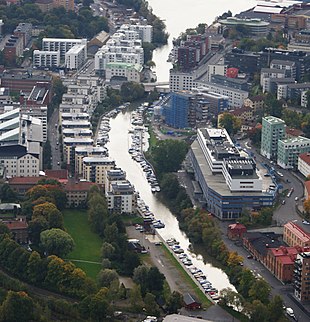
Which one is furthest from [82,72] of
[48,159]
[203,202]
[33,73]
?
[203,202]

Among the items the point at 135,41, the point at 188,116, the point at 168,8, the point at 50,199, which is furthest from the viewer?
the point at 168,8

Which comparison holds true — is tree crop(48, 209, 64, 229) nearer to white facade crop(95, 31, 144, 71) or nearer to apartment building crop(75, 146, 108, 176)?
apartment building crop(75, 146, 108, 176)

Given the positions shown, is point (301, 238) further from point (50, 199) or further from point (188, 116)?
point (188, 116)

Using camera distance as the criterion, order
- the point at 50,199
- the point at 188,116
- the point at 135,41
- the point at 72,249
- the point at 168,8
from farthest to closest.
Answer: the point at 168,8, the point at 135,41, the point at 188,116, the point at 50,199, the point at 72,249

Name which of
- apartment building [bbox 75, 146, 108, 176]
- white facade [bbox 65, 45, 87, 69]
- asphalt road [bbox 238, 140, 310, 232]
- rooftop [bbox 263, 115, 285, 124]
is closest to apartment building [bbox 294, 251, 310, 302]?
asphalt road [bbox 238, 140, 310, 232]

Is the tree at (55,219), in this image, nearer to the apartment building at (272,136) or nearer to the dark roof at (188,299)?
the dark roof at (188,299)

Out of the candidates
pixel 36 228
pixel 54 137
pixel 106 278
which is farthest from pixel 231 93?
pixel 106 278

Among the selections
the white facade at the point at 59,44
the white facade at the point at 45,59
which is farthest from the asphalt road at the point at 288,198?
the white facade at the point at 59,44

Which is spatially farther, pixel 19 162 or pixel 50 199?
pixel 19 162
